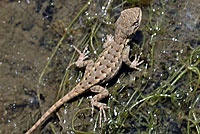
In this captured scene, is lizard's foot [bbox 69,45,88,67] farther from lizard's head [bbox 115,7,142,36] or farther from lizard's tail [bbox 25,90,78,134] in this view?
lizard's head [bbox 115,7,142,36]

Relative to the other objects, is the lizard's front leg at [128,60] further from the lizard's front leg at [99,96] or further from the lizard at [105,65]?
the lizard's front leg at [99,96]

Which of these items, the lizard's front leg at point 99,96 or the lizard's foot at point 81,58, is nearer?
the lizard's front leg at point 99,96

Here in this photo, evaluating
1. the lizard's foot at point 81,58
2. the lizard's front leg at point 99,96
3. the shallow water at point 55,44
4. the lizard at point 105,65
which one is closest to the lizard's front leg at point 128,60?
the lizard at point 105,65

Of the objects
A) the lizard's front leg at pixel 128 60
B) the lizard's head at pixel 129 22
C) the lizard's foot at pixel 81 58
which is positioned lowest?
the lizard's front leg at pixel 128 60

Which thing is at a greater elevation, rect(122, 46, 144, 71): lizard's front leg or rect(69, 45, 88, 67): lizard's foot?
rect(69, 45, 88, 67): lizard's foot

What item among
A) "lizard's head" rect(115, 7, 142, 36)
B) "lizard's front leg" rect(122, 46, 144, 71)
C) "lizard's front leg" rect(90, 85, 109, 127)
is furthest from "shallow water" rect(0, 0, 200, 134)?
"lizard's head" rect(115, 7, 142, 36)

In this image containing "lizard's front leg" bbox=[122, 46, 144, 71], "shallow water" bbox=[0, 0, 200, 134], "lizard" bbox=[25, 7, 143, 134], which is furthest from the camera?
"shallow water" bbox=[0, 0, 200, 134]

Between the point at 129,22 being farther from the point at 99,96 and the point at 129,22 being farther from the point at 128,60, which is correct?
the point at 99,96

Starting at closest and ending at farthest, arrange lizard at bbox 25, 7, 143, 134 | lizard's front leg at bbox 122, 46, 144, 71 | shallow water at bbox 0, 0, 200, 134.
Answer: lizard at bbox 25, 7, 143, 134
lizard's front leg at bbox 122, 46, 144, 71
shallow water at bbox 0, 0, 200, 134

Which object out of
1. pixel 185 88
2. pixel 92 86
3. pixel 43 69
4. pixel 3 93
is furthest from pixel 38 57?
pixel 185 88
